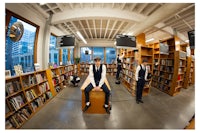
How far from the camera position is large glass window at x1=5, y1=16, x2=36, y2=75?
5.98 feet

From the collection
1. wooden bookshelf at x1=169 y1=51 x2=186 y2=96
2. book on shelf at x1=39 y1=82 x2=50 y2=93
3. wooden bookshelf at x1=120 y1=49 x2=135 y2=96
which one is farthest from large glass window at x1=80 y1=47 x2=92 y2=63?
wooden bookshelf at x1=169 y1=51 x2=186 y2=96

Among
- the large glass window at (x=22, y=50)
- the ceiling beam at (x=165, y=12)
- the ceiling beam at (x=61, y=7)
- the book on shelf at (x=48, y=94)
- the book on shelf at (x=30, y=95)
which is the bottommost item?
the book on shelf at (x=48, y=94)

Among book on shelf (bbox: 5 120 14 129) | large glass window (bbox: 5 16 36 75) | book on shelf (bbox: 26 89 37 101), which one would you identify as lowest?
book on shelf (bbox: 5 120 14 129)

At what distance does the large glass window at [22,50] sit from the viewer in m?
1.82

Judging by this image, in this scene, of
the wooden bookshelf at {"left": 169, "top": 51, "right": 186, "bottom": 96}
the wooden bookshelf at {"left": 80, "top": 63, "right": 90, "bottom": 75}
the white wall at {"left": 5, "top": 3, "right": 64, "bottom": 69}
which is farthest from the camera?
the wooden bookshelf at {"left": 80, "top": 63, "right": 90, "bottom": 75}

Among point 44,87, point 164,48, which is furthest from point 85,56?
point 164,48

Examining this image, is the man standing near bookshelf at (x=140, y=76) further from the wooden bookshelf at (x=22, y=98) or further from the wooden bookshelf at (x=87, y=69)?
the wooden bookshelf at (x=87, y=69)

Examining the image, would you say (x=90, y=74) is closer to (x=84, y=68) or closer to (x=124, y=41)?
(x=124, y=41)

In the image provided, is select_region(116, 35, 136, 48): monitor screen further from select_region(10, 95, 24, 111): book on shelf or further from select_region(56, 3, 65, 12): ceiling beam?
select_region(10, 95, 24, 111): book on shelf

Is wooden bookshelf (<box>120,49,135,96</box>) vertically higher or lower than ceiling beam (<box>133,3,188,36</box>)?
lower

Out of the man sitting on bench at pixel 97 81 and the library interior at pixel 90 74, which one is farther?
the man sitting on bench at pixel 97 81

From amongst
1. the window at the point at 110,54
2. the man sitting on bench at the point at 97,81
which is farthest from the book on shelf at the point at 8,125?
the window at the point at 110,54

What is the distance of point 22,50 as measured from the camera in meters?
2.17
